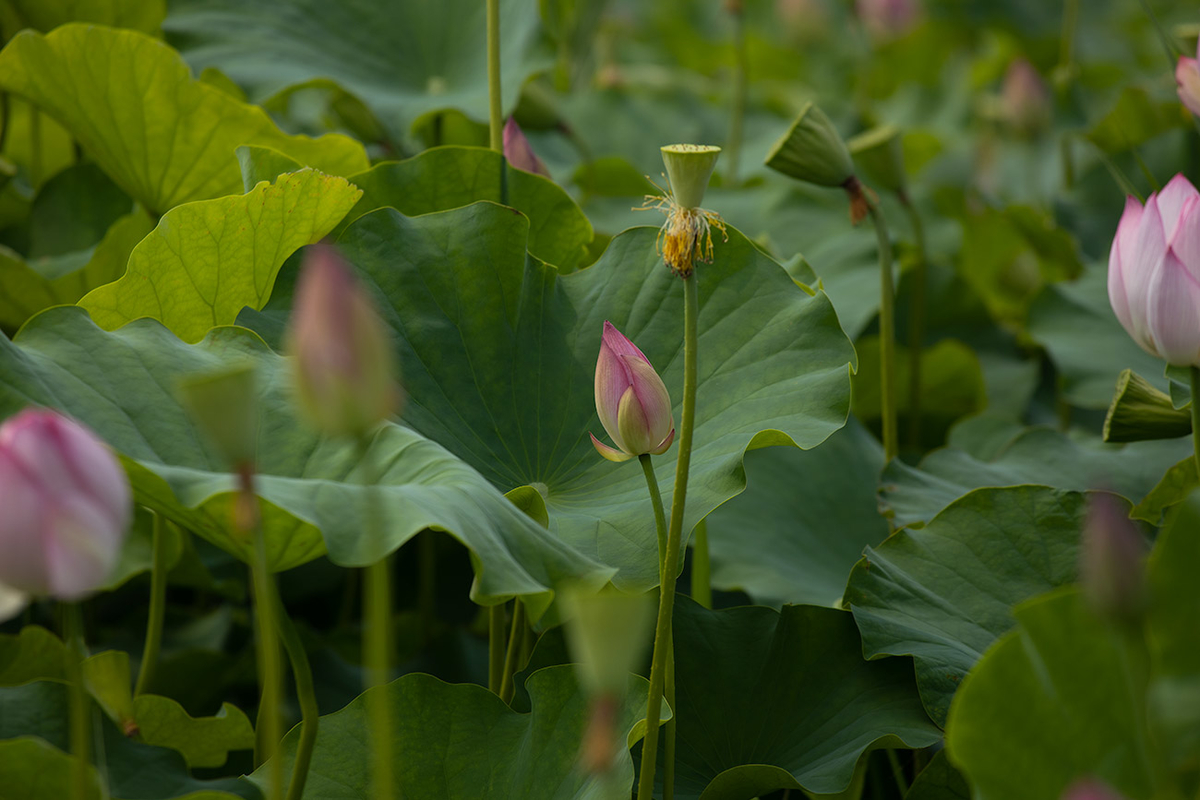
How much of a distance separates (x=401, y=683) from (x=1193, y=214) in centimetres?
59

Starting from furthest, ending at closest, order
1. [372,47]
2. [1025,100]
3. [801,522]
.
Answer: [1025,100] → [372,47] → [801,522]

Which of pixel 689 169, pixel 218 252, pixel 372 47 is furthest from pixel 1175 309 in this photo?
pixel 372 47

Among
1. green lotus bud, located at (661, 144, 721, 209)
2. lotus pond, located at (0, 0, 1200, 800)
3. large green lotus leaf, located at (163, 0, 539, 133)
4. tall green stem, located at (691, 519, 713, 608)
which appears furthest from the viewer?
large green lotus leaf, located at (163, 0, 539, 133)

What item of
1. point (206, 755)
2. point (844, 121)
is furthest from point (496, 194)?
point (844, 121)

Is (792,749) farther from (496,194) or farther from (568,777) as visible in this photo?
(496,194)

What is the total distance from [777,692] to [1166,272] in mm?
387

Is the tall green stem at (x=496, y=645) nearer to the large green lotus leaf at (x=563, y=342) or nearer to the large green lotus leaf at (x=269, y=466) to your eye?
the large green lotus leaf at (x=563, y=342)

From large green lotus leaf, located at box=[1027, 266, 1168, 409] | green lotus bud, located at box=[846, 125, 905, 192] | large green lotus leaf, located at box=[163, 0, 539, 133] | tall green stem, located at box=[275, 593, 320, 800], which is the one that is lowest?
large green lotus leaf, located at box=[1027, 266, 1168, 409]

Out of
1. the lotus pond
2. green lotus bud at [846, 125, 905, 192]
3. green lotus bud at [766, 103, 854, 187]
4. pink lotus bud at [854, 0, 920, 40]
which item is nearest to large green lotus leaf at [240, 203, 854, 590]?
the lotus pond

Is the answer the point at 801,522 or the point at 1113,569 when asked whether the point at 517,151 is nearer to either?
the point at 801,522

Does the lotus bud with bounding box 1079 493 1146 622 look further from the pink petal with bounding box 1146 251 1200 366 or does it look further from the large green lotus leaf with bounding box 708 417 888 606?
the large green lotus leaf with bounding box 708 417 888 606

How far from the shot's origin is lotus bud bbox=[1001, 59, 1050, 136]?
6.05ft

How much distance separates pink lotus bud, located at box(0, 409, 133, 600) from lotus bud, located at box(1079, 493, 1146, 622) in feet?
1.20

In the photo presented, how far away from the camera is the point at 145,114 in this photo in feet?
3.19
